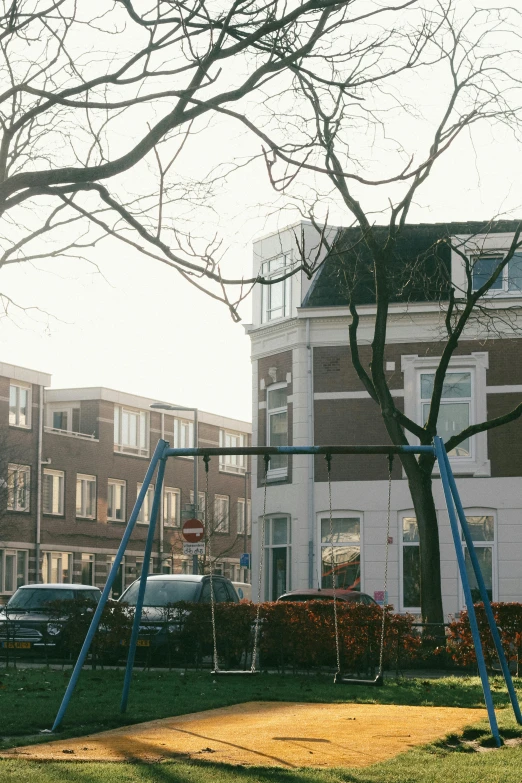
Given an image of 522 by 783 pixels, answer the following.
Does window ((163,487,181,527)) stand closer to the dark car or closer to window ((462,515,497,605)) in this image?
window ((462,515,497,605))

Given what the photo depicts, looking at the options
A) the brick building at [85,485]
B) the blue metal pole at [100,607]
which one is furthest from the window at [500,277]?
the brick building at [85,485]

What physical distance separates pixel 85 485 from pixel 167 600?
39.2 m

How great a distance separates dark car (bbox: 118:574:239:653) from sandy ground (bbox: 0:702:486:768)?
20.5 ft

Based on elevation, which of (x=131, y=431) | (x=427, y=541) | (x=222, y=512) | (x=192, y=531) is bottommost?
(x=427, y=541)

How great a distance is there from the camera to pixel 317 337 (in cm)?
3244

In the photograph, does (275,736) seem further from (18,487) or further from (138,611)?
(18,487)

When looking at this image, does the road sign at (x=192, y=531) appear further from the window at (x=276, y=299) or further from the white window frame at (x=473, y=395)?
the window at (x=276, y=299)

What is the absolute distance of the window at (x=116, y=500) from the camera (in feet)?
203

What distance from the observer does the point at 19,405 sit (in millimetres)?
55438

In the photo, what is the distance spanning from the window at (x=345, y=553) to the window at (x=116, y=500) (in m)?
31.3

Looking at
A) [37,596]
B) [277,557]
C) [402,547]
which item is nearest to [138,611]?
[37,596]

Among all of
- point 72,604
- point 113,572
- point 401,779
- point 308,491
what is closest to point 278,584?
point 308,491

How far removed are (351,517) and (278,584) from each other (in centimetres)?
312

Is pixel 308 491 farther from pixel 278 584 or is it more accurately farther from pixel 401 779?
pixel 401 779
